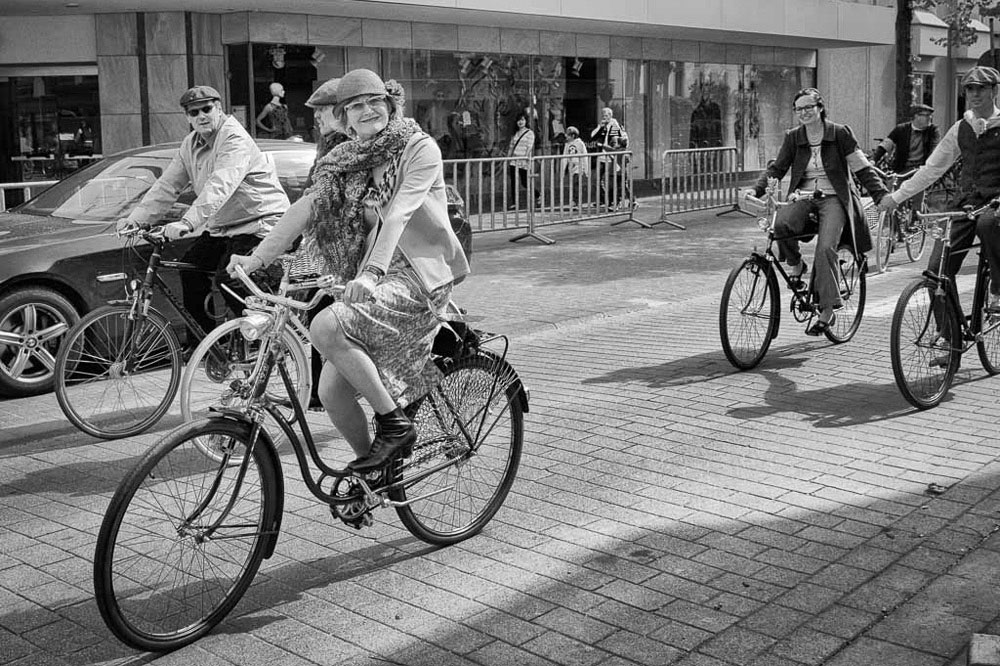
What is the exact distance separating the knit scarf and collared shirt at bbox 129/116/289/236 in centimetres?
212

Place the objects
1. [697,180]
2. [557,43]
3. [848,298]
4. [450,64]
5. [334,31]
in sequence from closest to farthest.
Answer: [848,298] < [697,180] < [334,31] < [450,64] < [557,43]

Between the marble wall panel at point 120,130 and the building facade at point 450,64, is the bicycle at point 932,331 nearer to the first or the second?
A: the building facade at point 450,64

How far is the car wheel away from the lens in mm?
7656

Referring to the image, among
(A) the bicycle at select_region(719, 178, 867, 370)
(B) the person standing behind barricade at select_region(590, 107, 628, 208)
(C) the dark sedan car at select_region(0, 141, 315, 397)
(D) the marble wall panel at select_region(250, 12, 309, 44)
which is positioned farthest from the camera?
(D) the marble wall panel at select_region(250, 12, 309, 44)

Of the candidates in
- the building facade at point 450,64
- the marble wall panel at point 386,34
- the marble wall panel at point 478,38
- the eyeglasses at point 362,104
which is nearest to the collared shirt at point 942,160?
the eyeglasses at point 362,104

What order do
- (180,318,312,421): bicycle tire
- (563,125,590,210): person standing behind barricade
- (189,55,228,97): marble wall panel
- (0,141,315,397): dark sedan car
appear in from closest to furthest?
(180,318,312,421): bicycle tire
(0,141,315,397): dark sedan car
(563,125,590,210): person standing behind barricade
(189,55,228,97): marble wall panel

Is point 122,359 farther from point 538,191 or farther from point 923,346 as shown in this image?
point 538,191

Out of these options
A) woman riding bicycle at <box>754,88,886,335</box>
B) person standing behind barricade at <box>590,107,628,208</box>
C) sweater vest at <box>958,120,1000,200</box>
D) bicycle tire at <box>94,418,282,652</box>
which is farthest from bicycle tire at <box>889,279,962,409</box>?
person standing behind barricade at <box>590,107,628,208</box>

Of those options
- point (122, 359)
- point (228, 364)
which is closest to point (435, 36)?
point (122, 359)

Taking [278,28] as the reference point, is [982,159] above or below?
below

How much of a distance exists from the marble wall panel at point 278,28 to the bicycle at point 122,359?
12936 mm

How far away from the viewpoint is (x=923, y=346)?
7.16 m

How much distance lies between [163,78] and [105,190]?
10.3 m

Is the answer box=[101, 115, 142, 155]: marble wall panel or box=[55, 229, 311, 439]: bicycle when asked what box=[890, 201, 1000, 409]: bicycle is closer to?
box=[55, 229, 311, 439]: bicycle
